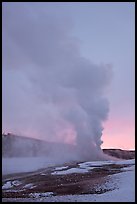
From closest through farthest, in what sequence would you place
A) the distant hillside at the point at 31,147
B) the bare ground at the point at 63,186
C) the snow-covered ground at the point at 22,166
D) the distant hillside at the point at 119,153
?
the bare ground at the point at 63,186, the snow-covered ground at the point at 22,166, the distant hillside at the point at 31,147, the distant hillside at the point at 119,153

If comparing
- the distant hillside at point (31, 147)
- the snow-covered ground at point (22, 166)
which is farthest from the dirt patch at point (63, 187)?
the distant hillside at point (31, 147)

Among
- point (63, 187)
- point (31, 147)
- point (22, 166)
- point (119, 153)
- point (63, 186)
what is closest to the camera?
point (63, 187)

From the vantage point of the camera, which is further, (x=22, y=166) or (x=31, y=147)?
(x=31, y=147)

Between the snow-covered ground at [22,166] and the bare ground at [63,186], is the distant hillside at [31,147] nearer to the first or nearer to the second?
the snow-covered ground at [22,166]

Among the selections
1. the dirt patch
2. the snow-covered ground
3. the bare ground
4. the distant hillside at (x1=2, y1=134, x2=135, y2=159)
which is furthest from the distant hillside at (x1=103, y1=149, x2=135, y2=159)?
the dirt patch

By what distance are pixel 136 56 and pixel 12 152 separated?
108704 millimetres

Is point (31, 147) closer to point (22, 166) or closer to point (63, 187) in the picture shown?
point (22, 166)

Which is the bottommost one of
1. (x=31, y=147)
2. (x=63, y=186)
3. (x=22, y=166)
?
(x=31, y=147)

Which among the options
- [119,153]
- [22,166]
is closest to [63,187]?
[22,166]

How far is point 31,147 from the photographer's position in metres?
128

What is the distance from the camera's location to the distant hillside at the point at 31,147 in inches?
4594

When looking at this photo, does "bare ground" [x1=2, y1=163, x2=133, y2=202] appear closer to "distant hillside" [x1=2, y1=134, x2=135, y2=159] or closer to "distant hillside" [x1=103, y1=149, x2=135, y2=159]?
"distant hillside" [x1=2, y1=134, x2=135, y2=159]

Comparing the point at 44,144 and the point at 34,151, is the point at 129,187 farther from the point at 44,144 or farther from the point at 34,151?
the point at 44,144

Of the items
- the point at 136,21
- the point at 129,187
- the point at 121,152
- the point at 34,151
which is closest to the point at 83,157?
the point at 34,151
